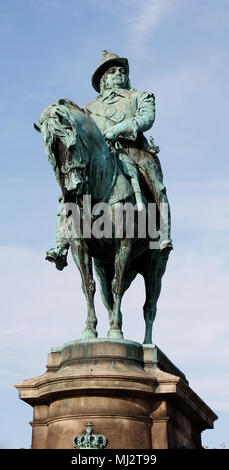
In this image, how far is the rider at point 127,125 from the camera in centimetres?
1266

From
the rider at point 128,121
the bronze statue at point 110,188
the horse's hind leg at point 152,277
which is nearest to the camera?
the bronze statue at point 110,188

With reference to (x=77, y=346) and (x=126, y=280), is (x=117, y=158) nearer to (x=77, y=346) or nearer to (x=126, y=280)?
(x=126, y=280)

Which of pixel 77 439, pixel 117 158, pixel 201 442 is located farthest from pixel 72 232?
pixel 201 442

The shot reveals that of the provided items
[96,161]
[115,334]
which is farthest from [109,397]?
[96,161]

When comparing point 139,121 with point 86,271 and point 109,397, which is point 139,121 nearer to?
point 86,271

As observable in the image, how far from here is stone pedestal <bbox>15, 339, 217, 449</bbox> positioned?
1078cm

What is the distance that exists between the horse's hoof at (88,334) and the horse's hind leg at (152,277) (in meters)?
1.40

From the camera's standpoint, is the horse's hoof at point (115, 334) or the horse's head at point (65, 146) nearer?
the horse's head at point (65, 146)

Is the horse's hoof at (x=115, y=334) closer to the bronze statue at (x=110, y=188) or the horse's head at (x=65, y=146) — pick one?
the bronze statue at (x=110, y=188)

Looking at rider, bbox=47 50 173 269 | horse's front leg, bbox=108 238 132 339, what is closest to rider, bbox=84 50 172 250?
rider, bbox=47 50 173 269

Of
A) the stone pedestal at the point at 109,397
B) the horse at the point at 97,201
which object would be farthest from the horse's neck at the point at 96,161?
the stone pedestal at the point at 109,397

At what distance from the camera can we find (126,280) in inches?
512

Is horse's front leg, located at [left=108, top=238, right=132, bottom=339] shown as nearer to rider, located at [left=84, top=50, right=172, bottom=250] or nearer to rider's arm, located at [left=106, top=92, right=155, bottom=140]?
rider, located at [left=84, top=50, right=172, bottom=250]
